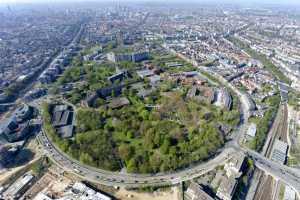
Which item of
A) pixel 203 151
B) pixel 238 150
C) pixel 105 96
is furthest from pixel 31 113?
pixel 238 150

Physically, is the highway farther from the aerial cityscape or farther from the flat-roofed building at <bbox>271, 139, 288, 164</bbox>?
the flat-roofed building at <bbox>271, 139, 288, 164</bbox>

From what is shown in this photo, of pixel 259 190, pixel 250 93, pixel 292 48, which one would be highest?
pixel 292 48

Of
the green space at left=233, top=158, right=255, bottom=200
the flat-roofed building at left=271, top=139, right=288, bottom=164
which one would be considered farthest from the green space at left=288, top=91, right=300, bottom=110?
the green space at left=233, top=158, right=255, bottom=200

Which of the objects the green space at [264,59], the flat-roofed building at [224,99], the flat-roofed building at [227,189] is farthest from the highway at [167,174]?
the green space at [264,59]

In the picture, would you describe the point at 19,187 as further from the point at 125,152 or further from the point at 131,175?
the point at 131,175

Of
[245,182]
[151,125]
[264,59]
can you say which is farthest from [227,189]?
[264,59]

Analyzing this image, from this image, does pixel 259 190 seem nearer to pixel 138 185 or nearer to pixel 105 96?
pixel 138 185

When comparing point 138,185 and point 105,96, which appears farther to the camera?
point 105,96
